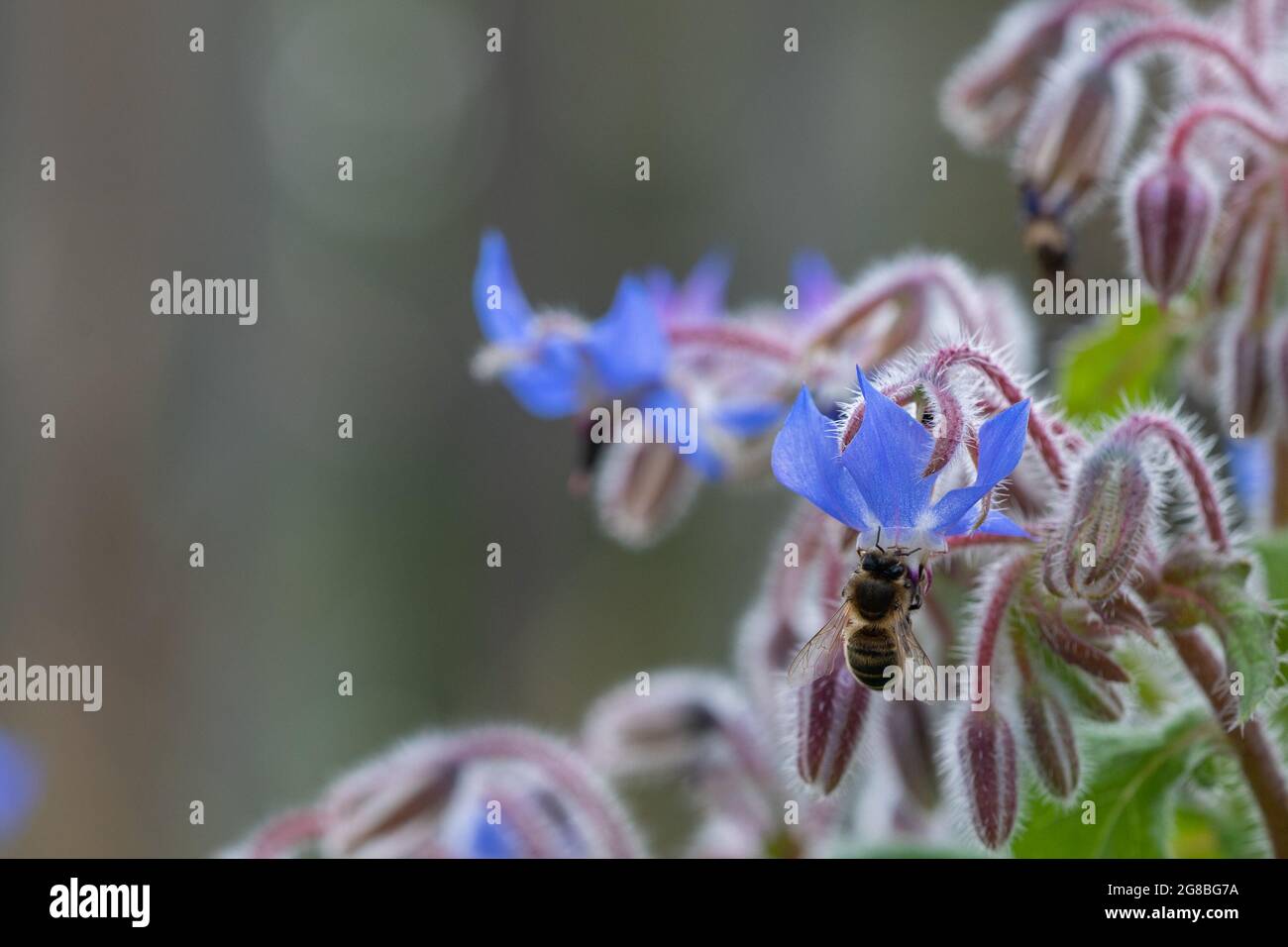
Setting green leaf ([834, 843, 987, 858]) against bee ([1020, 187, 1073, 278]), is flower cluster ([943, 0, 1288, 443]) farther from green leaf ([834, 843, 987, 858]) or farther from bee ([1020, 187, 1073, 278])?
green leaf ([834, 843, 987, 858])

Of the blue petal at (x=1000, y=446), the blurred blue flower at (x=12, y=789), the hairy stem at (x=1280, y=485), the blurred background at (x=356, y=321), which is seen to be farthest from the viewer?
the blurred background at (x=356, y=321)

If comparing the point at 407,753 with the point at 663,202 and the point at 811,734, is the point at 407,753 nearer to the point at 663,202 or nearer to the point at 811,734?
the point at 811,734

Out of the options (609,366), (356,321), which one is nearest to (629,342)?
(609,366)

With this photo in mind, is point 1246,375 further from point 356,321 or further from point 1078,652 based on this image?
point 356,321

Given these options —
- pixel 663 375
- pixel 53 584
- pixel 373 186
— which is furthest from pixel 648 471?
pixel 373 186

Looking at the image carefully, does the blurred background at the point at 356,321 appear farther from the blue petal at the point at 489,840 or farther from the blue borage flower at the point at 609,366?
the blue petal at the point at 489,840

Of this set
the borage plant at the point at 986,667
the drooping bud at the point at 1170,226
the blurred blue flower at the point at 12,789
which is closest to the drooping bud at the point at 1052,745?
the borage plant at the point at 986,667
